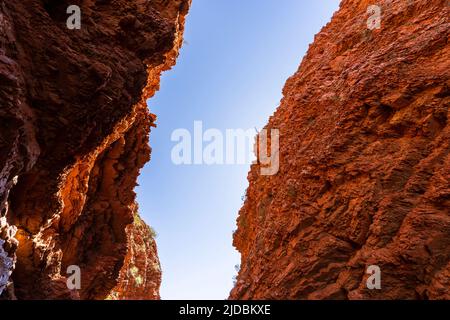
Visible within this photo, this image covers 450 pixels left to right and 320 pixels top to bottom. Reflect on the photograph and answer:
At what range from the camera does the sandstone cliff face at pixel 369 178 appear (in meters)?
8.34

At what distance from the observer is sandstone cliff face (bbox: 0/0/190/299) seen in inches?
333

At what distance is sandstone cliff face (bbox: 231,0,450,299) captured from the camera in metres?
8.34

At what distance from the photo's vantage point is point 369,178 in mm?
9953

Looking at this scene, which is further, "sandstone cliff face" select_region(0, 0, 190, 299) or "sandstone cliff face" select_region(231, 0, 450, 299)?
"sandstone cliff face" select_region(0, 0, 190, 299)

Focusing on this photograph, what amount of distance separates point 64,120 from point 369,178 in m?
9.69

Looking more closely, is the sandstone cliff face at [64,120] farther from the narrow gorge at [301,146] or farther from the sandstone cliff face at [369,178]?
the sandstone cliff face at [369,178]

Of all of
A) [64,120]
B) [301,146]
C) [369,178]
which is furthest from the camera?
[301,146]

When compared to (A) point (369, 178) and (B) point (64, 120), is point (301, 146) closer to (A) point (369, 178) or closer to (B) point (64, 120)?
(A) point (369, 178)

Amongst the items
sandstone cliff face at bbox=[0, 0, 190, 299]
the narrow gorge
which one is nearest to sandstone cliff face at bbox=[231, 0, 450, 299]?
the narrow gorge

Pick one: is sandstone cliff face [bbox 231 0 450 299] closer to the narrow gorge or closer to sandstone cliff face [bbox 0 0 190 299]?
the narrow gorge

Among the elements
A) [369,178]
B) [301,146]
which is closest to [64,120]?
[301,146]

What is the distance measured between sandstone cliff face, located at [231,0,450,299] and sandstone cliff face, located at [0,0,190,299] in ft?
23.3
